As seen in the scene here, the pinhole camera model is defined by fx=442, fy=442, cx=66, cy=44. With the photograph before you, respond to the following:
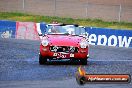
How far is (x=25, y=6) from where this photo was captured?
43.4 meters

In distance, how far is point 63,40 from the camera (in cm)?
1515

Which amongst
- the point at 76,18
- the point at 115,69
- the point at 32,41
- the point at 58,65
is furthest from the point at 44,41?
the point at 76,18

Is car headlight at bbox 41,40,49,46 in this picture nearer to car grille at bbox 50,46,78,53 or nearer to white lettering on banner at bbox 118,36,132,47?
car grille at bbox 50,46,78,53

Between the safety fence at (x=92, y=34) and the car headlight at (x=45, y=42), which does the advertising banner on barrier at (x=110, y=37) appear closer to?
the safety fence at (x=92, y=34)

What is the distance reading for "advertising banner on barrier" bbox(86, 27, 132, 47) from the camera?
2703cm

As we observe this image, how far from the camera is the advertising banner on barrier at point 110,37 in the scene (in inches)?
1064

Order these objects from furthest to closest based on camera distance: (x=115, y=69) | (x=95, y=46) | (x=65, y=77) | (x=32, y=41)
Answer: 1. (x=32, y=41)
2. (x=95, y=46)
3. (x=115, y=69)
4. (x=65, y=77)

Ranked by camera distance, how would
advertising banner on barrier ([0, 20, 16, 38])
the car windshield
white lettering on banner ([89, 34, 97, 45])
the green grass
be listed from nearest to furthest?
the car windshield → white lettering on banner ([89, 34, 97, 45]) → advertising banner on barrier ([0, 20, 16, 38]) → the green grass

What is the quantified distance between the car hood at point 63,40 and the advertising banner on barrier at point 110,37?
11686 mm

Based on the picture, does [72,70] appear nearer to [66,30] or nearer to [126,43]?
[66,30]

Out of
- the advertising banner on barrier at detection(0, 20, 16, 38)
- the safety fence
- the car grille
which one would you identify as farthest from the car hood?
the advertising banner on barrier at detection(0, 20, 16, 38)

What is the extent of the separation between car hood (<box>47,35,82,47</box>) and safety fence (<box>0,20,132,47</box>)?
1076cm

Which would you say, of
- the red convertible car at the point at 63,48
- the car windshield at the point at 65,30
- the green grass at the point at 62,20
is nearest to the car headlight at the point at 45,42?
the red convertible car at the point at 63,48

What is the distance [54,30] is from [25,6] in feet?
89.5
